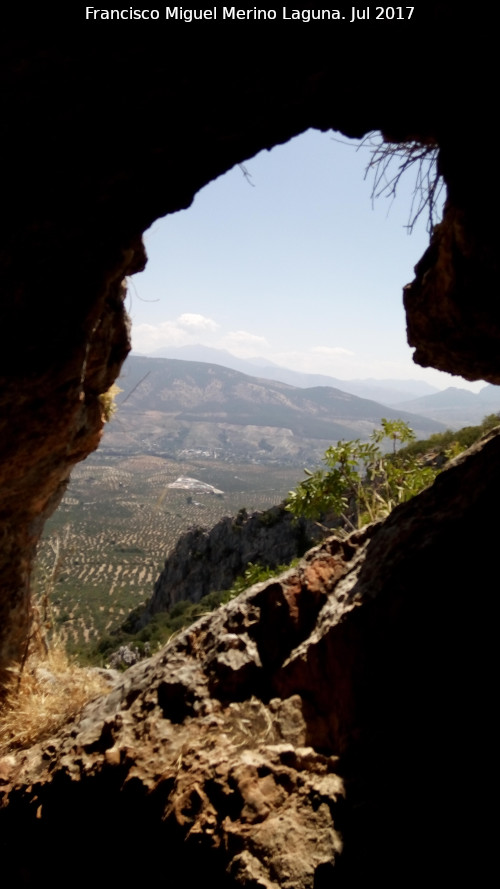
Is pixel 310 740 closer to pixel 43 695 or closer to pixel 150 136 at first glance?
pixel 43 695

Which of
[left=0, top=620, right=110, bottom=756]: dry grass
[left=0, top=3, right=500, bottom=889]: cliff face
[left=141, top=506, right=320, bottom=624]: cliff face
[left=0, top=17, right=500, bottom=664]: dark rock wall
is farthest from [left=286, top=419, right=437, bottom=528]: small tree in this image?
[left=141, top=506, right=320, bottom=624]: cliff face

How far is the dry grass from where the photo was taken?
4559 millimetres

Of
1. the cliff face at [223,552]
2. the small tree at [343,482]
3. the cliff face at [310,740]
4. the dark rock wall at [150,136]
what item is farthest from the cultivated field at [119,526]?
the cliff face at [223,552]

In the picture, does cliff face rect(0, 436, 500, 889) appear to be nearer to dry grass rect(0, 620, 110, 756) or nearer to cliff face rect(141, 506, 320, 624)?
dry grass rect(0, 620, 110, 756)

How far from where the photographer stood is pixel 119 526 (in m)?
83.2

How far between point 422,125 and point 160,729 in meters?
5.60

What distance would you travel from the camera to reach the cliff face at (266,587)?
279cm

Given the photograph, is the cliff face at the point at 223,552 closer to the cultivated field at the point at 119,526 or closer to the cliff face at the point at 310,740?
the cultivated field at the point at 119,526

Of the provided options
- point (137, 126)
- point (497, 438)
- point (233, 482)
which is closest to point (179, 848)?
point (497, 438)

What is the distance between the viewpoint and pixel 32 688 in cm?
535

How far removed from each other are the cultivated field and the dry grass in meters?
0.72

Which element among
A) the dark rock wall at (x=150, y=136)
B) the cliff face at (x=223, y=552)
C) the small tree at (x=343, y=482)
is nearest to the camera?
the dark rock wall at (x=150, y=136)

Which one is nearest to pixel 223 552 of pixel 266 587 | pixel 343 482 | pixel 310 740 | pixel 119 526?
pixel 343 482

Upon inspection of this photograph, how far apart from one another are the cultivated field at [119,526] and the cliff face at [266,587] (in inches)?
89.4
